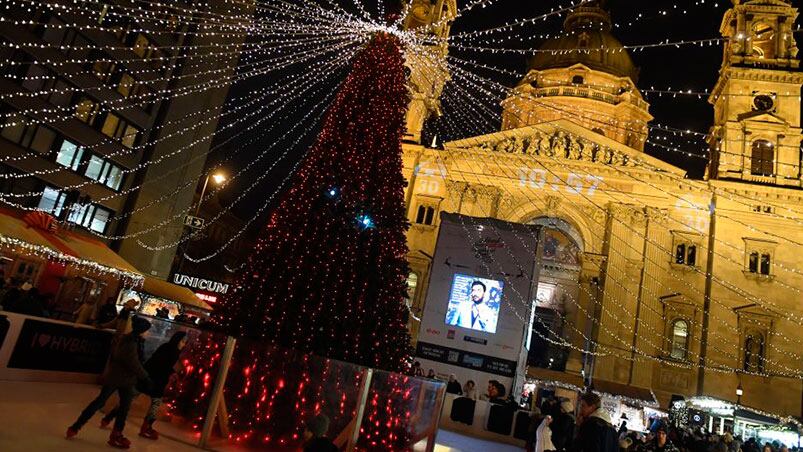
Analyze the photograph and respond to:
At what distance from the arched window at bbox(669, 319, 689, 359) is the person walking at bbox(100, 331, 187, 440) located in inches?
1138

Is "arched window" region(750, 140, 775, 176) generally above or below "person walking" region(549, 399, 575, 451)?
above

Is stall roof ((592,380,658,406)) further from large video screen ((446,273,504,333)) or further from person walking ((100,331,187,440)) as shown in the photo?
Answer: person walking ((100,331,187,440))

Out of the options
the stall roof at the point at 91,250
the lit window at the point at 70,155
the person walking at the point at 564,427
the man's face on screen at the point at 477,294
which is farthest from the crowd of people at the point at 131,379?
the lit window at the point at 70,155

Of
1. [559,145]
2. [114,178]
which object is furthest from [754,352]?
[114,178]

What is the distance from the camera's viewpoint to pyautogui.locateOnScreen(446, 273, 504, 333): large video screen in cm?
1823

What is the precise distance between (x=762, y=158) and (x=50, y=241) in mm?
34643

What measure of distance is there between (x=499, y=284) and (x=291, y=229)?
1138 cm

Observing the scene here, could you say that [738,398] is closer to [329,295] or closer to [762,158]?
[762,158]

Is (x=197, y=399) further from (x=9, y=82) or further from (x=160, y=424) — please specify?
(x=9, y=82)

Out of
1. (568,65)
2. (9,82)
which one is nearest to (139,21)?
(9,82)

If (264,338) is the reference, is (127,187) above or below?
above

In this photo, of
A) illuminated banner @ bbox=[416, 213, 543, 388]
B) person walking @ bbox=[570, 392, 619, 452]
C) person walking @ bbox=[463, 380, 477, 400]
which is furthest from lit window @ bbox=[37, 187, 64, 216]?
person walking @ bbox=[570, 392, 619, 452]

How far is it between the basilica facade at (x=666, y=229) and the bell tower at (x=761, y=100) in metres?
0.08

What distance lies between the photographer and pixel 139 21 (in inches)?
1125
